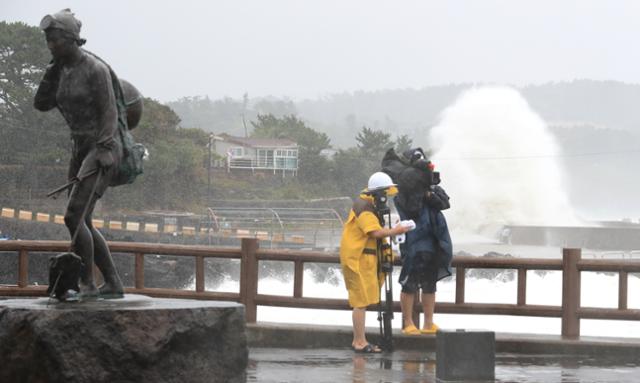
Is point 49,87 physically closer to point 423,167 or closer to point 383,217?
point 383,217

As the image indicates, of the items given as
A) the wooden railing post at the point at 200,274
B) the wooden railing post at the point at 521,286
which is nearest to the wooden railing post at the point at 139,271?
the wooden railing post at the point at 200,274

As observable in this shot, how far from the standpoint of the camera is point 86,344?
7680 millimetres

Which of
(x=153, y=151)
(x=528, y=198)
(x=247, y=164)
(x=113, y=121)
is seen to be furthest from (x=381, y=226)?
(x=528, y=198)

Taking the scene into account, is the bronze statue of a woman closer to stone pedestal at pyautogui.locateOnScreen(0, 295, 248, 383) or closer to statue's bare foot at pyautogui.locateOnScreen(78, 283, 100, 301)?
statue's bare foot at pyautogui.locateOnScreen(78, 283, 100, 301)

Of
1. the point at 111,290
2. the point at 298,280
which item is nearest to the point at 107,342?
the point at 111,290

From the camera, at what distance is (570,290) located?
1168 centimetres

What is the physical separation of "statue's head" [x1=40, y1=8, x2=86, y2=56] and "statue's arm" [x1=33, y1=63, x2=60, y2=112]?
12.3 inches

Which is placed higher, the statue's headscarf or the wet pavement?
the statue's headscarf

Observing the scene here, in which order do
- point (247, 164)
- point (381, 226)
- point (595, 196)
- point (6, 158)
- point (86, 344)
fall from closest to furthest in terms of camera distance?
point (86, 344), point (381, 226), point (6, 158), point (247, 164), point (595, 196)

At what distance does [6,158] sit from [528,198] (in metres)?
56.9

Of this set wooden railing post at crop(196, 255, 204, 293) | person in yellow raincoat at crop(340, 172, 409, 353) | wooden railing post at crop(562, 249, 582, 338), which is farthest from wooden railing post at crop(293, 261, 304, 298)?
wooden railing post at crop(562, 249, 582, 338)

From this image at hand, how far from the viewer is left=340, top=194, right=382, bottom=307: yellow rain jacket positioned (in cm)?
1072

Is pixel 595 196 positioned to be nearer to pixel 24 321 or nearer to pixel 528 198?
pixel 528 198

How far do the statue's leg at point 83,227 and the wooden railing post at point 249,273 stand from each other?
12.4 feet
